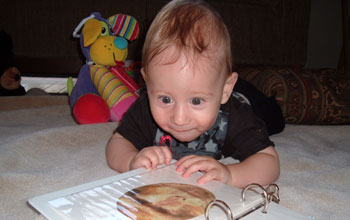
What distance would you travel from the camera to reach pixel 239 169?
625 mm

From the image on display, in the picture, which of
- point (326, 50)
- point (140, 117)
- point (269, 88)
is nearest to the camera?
point (140, 117)

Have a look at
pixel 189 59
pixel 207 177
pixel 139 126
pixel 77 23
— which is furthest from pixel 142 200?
pixel 77 23

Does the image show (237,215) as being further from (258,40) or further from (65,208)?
(258,40)

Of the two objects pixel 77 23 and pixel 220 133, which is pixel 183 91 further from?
pixel 77 23

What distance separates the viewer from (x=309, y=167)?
78 cm

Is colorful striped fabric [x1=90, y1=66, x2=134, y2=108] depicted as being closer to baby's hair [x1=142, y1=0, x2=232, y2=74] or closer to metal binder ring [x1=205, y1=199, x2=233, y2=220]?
baby's hair [x1=142, y1=0, x2=232, y2=74]

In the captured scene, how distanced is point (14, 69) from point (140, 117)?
0.98 m

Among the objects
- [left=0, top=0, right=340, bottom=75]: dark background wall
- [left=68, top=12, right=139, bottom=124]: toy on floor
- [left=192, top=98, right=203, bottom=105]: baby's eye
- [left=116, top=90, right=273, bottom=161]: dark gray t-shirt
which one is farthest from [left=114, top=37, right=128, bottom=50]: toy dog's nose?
[left=192, top=98, right=203, bottom=105]: baby's eye

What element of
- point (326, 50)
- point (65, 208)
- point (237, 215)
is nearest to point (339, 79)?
point (237, 215)

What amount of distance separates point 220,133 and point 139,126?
186mm

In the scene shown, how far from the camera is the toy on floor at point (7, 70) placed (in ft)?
4.75

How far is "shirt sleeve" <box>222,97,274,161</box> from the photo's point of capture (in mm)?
695

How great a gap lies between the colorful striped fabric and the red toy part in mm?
49

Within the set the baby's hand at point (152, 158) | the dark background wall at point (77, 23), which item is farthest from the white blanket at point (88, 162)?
the dark background wall at point (77, 23)
